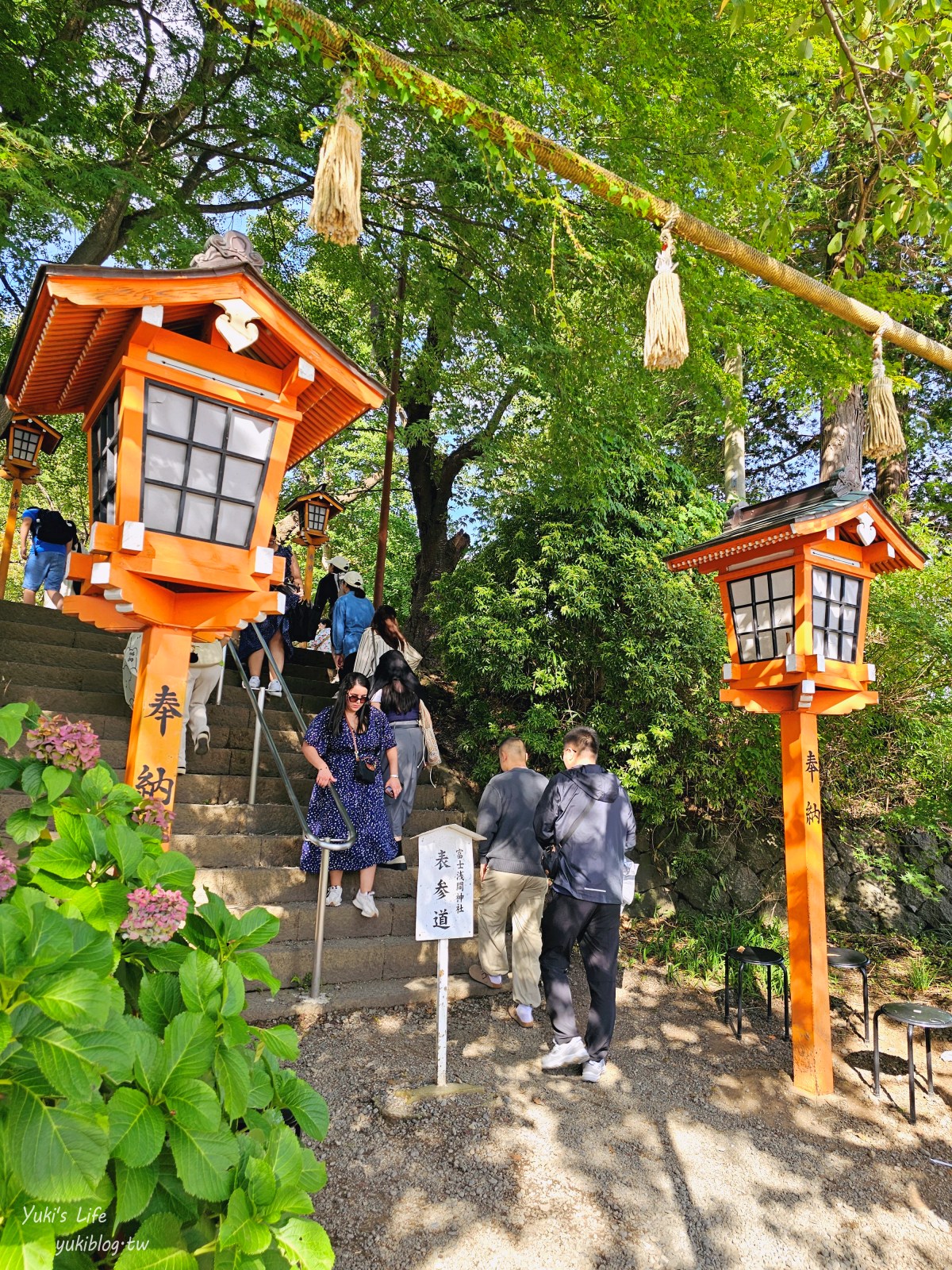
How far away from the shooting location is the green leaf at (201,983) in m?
1.36

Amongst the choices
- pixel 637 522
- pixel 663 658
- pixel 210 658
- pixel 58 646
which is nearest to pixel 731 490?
pixel 637 522

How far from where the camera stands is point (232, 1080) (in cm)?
135

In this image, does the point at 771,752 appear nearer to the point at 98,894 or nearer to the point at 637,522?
the point at 637,522

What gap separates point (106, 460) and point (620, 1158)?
14.0 ft

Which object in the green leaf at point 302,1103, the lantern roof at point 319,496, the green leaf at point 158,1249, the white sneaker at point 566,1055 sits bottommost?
the white sneaker at point 566,1055

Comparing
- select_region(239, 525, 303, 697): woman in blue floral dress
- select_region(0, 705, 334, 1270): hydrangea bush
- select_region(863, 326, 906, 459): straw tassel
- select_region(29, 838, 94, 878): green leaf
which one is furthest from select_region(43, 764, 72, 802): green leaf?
select_region(239, 525, 303, 697): woman in blue floral dress

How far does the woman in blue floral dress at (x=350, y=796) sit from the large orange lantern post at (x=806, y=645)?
9.01 ft

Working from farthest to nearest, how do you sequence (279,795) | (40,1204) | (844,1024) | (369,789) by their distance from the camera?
(279,795) < (844,1024) < (369,789) < (40,1204)

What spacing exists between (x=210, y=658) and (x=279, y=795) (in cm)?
139

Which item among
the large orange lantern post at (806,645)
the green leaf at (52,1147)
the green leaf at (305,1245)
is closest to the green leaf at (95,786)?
the green leaf at (52,1147)

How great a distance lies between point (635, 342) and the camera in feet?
26.8

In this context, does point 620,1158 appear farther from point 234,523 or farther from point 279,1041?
point 234,523

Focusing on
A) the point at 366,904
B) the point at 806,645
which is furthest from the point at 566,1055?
the point at 806,645

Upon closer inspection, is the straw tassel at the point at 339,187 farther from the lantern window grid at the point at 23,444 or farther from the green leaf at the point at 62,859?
the lantern window grid at the point at 23,444
